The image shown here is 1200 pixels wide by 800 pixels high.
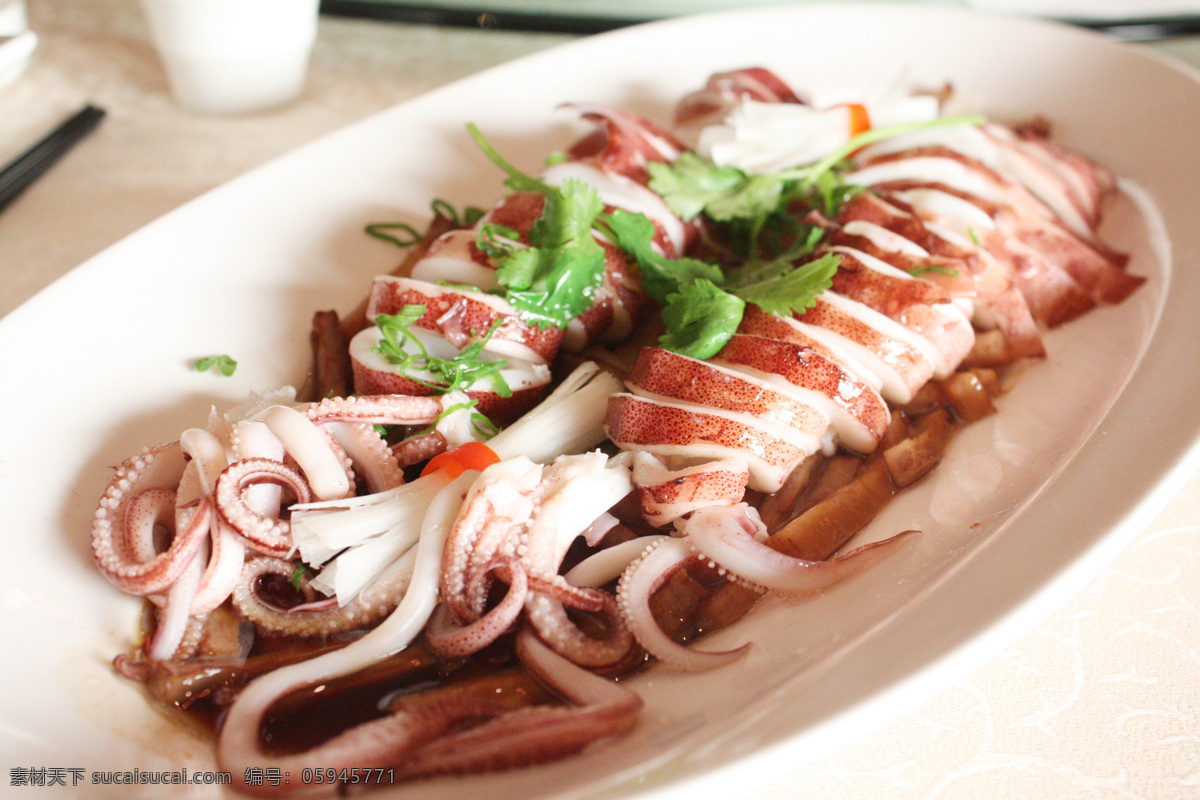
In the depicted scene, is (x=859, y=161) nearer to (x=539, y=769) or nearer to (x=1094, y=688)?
(x=1094, y=688)

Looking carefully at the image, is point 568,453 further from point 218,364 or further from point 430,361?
point 218,364

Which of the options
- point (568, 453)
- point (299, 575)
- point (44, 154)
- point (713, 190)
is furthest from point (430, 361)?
point (44, 154)

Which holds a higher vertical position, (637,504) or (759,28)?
(759,28)

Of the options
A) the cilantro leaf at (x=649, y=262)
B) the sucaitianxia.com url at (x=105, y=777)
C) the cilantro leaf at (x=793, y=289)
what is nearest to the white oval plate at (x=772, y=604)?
the sucaitianxia.com url at (x=105, y=777)

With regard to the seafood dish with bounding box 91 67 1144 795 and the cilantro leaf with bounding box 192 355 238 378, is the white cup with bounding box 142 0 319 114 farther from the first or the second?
the cilantro leaf with bounding box 192 355 238 378

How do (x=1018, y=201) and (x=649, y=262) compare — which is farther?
(x=1018, y=201)

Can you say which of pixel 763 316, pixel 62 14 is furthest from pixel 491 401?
pixel 62 14

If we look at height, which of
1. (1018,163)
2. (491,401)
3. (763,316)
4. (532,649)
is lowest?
(532,649)

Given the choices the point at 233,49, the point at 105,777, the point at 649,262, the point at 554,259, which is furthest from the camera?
the point at 233,49
